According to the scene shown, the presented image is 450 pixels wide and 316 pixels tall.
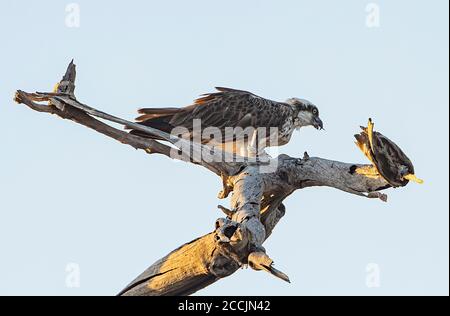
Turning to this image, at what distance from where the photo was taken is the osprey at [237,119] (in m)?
10.6

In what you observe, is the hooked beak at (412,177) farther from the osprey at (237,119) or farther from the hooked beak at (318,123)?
the hooked beak at (318,123)

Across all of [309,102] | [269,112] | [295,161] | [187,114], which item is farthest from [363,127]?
[309,102]

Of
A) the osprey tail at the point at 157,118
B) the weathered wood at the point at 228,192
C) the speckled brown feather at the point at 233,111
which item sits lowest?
the weathered wood at the point at 228,192

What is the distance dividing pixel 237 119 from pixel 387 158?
4598 mm

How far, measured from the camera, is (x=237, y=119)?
1170 cm

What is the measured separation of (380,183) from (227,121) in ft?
13.9

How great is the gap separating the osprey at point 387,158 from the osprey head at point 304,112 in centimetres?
536

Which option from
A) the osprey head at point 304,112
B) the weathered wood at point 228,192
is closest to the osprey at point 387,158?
the weathered wood at point 228,192

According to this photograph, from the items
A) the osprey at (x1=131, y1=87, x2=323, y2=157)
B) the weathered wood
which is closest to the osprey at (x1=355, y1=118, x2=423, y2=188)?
the weathered wood

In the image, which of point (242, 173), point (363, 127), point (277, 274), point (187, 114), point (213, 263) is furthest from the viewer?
point (187, 114)

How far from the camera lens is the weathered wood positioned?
256 inches

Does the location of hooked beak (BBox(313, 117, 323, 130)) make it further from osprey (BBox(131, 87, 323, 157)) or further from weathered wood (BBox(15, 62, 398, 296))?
weathered wood (BBox(15, 62, 398, 296))

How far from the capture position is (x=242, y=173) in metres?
8.05
